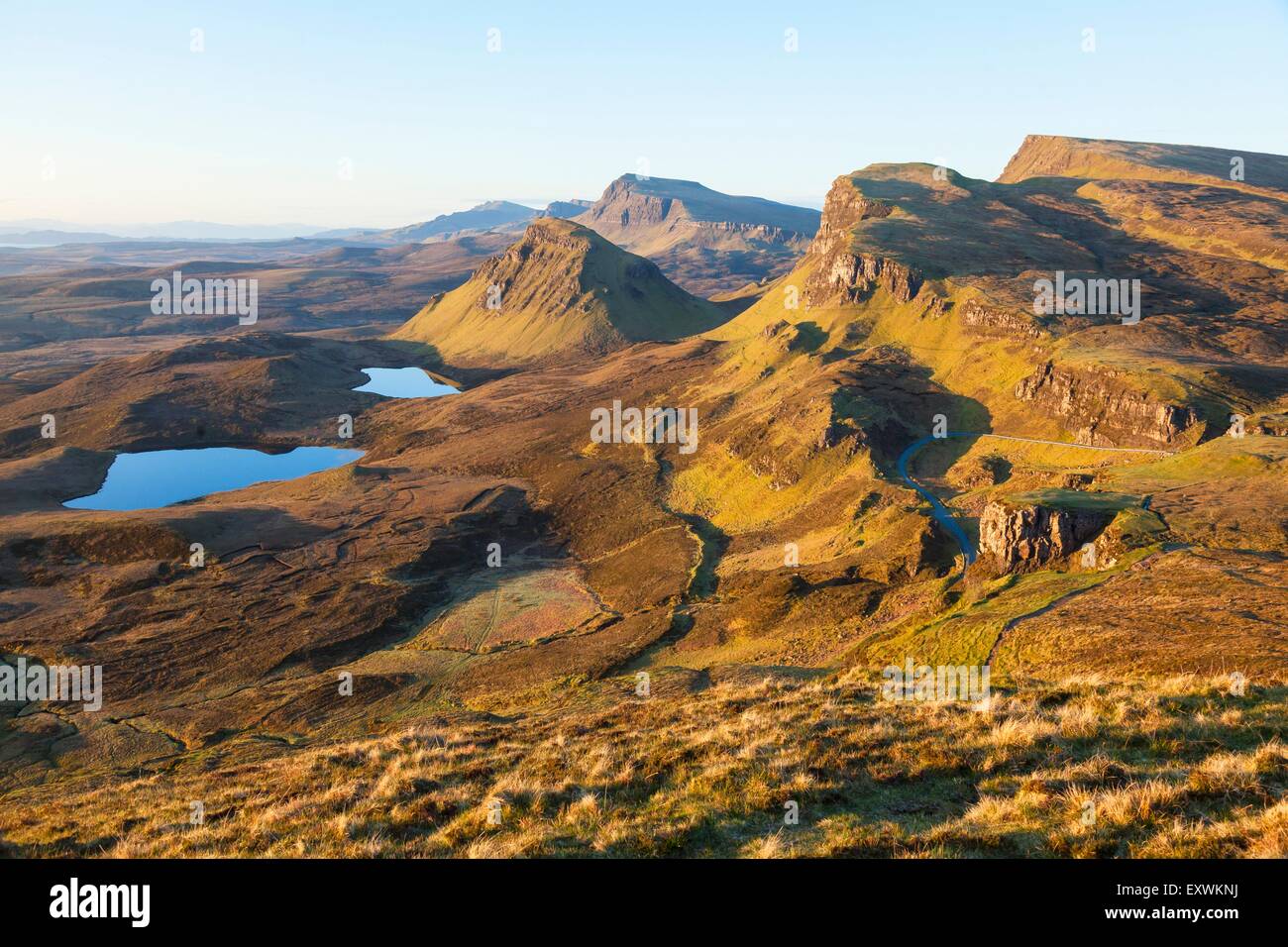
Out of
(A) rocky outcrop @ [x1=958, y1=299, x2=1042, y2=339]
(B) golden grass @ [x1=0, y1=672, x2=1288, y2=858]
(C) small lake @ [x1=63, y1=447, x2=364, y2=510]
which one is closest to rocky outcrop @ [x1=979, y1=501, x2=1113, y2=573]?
(B) golden grass @ [x1=0, y1=672, x2=1288, y2=858]

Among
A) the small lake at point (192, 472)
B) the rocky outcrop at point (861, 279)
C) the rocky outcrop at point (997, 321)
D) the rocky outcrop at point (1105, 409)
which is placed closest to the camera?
the rocky outcrop at point (1105, 409)

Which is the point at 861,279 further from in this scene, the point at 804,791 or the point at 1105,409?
the point at 804,791

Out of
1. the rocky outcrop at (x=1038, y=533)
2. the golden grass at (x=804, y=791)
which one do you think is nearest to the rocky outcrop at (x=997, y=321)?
the rocky outcrop at (x=1038, y=533)

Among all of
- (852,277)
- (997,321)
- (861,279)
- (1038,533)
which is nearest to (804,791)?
(1038,533)

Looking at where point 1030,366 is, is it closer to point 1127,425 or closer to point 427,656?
point 1127,425

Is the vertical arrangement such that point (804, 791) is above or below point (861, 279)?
below

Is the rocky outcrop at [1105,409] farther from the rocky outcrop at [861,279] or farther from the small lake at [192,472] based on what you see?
the small lake at [192,472]
